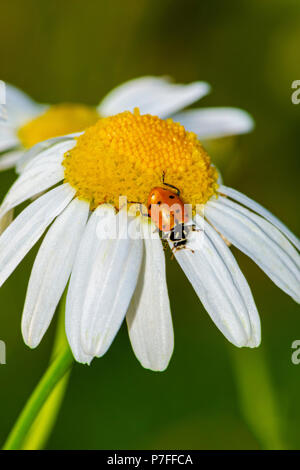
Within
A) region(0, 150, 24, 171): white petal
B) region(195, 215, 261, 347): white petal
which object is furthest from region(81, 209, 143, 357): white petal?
region(0, 150, 24, 171): white petal

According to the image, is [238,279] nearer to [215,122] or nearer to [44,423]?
[44,423]

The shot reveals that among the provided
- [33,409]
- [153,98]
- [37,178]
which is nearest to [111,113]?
[153,98]

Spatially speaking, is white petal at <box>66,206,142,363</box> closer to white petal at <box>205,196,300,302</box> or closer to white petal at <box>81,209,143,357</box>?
white petal at <box>81,209,143,357</box>

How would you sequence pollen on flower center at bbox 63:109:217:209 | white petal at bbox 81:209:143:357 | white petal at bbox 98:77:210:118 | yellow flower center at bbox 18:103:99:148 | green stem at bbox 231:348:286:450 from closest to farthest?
white petal at bbox 81:209:143:357, pollen on flower center at bbox 63:109:217:209, green stem at bbox 231:348:286:450, yellow flower center at bbox 18:103:99:148, white petal at bbox 98:77:210:118

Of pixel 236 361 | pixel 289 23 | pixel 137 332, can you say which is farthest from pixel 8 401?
pixel 289 23

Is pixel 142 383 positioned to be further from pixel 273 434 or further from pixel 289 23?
pixel 289 23

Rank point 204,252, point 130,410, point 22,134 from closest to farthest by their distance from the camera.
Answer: point 204,252 < point 22,134 < point 130,410
